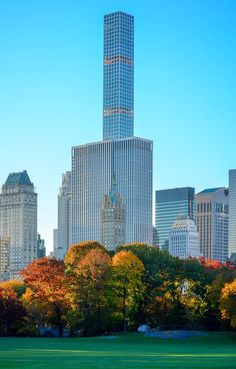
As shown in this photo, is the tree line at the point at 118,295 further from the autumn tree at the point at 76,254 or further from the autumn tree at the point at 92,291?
the autumn tree at the point at 76,254

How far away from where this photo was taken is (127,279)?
114 m

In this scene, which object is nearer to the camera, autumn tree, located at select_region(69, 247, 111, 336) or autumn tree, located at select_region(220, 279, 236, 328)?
autumn tree, located at select_region(220, 279, 236, 328)

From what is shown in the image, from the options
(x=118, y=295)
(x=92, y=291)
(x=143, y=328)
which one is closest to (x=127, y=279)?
(x=118, y=295)

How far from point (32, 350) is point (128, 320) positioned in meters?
48.0

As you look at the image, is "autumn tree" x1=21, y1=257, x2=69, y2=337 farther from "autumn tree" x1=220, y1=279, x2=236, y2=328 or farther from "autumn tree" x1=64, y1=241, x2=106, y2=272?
"autumn tree" x1=220, y1=279, x2=236, y2=328

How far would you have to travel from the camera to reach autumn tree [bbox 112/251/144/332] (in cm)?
Answer: 11350

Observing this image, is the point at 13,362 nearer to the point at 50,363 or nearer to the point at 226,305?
the point at 50,363

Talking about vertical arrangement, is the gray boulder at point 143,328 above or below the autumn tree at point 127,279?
below

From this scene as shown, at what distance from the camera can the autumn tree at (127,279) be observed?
113500 mm

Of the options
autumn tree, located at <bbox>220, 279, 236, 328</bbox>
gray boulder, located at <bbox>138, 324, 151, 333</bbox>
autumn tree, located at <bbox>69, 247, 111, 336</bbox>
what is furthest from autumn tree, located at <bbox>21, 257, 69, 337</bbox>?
autumn tree, located at <bbox>220, 279, 236, 328</bbox>

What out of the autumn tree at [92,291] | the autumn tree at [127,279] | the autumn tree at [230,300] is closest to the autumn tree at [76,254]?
the autumn tree at [92,291]

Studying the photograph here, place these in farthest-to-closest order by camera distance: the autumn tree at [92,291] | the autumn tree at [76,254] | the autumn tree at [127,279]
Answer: the autumn tree at [76,254] < the autumn tree at [127,279] < the autumn tree at [92,291]

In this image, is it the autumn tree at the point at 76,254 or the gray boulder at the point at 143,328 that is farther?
the autumn tree at the point at 76,254

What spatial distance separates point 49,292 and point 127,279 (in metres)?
9.59
